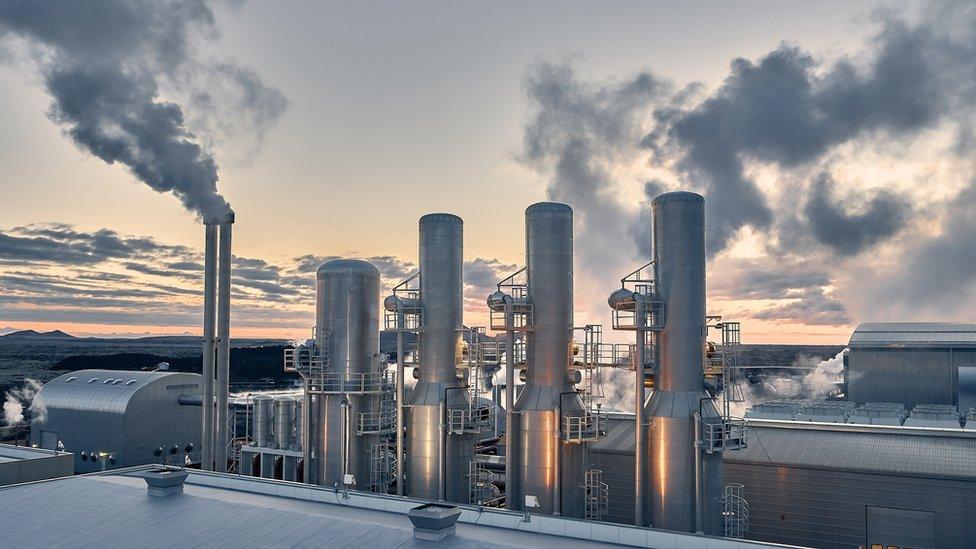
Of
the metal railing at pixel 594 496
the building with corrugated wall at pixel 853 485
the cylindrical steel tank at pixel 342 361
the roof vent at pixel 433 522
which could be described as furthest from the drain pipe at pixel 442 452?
the roof vent at pixel 433 522

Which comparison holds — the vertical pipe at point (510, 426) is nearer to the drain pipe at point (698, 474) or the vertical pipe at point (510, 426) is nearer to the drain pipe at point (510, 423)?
the drain pipe at point (510, 423)

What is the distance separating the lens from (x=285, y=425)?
40.1m

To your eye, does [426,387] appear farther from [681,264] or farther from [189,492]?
[681,264]

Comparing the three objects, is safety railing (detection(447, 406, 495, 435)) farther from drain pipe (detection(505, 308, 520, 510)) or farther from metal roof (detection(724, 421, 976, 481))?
metal roof (detection(724, 421, 976, 481))

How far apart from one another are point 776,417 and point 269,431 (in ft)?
104

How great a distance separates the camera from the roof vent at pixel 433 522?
70.0ft

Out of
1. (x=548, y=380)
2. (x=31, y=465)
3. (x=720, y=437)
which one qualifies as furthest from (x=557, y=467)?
(x=31, y=465)

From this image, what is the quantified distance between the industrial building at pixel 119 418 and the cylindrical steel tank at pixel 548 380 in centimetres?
3103

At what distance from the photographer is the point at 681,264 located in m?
27.8

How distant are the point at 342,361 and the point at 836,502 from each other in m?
24.2

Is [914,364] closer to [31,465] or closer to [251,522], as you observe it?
[251,522]

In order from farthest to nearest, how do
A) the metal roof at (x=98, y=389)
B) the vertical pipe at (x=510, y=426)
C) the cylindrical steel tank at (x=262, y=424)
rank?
the metal roof at (x=98, y=389), the cylindrical steel tank at (x=262, y=424), the vertical pipe at (x=510, y=426)

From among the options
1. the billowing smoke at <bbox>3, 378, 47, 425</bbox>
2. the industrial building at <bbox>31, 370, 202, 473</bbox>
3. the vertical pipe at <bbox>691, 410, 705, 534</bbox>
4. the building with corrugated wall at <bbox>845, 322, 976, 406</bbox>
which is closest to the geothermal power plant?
the vertical pipe at <bbox>691, 410, 705, 534</bbox>

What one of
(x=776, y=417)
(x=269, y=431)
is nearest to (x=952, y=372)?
(x=776, y=417)
